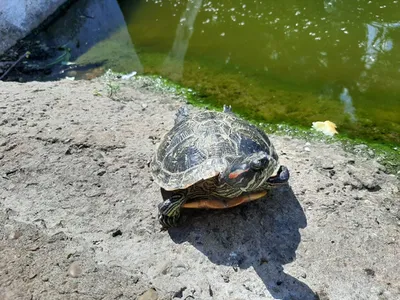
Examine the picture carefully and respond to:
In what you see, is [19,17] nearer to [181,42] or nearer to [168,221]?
[181,42]

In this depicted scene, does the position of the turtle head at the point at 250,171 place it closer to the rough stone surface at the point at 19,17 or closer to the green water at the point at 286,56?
the green water at the point at 286,56

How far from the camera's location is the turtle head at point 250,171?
2.60 m

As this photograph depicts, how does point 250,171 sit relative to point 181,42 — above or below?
above

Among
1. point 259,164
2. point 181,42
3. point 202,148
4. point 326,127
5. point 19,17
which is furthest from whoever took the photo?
point 19,17

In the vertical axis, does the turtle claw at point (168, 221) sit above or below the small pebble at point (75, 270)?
above

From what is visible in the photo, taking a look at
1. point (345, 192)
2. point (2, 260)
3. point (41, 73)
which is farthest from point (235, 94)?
point (2, 260)

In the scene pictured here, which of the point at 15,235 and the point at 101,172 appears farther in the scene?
the point at 101,172

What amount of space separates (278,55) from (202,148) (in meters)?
3.03

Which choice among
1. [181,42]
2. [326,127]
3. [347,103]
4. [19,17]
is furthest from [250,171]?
[19,17]

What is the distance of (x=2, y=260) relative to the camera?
9.18ft

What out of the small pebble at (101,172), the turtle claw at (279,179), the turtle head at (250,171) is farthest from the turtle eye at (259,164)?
the small pebble at (101,172)

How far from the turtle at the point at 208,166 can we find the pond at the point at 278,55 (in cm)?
148

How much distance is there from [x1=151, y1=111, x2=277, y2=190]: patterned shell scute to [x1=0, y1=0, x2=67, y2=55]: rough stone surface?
417 cm

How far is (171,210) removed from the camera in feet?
9.84
